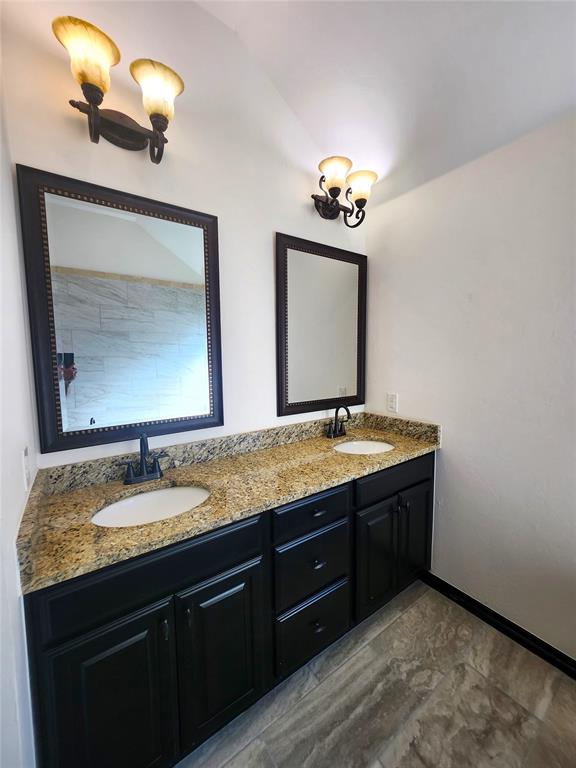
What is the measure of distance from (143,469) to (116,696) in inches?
26.8

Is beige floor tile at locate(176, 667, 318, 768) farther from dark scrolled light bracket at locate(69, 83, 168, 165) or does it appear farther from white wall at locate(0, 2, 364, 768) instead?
dark scrolled light bracket at locate(69, 83, 168, 165)

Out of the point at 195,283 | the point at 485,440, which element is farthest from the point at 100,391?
the point at 485,440

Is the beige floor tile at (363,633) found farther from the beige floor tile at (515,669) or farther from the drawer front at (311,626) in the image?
the beige floor tile at (515,669)

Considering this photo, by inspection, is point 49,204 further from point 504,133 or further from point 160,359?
point 504,133

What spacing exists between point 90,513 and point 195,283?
1029 mm

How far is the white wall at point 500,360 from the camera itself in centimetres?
136

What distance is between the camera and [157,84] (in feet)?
3.71

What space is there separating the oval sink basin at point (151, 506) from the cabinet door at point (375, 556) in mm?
771

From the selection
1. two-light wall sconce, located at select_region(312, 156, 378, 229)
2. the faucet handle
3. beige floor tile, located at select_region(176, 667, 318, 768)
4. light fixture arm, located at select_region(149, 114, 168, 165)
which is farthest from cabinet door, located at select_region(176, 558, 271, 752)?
two-light wall sconce, located at select_region(312, 156, 378, 229)

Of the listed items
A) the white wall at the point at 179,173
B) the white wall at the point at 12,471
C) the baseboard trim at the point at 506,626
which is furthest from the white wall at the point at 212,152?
the baseboard trim at the point at 506,626

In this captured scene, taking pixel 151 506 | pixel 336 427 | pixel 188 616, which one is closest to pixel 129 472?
pixel 151 506

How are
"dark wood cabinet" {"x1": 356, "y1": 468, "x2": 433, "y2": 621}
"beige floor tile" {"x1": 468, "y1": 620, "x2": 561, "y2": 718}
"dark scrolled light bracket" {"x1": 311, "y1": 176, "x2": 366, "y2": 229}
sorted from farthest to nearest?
"dark scrolled light bracket" {"x1": 311, "y1": 176, "x2": 366, "y2": 229}
"dark wood cabinet" {"x1": 356, "y1": 468, "x2": 433, "y2": 621}
"beige floor tile" {"x1": 468, "y1": 620, "x2": 561, "y2": 718}

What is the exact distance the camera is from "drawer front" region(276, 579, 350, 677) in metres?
1.26

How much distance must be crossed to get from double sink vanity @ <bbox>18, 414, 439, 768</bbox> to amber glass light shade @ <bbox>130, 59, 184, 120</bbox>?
4.55ft
